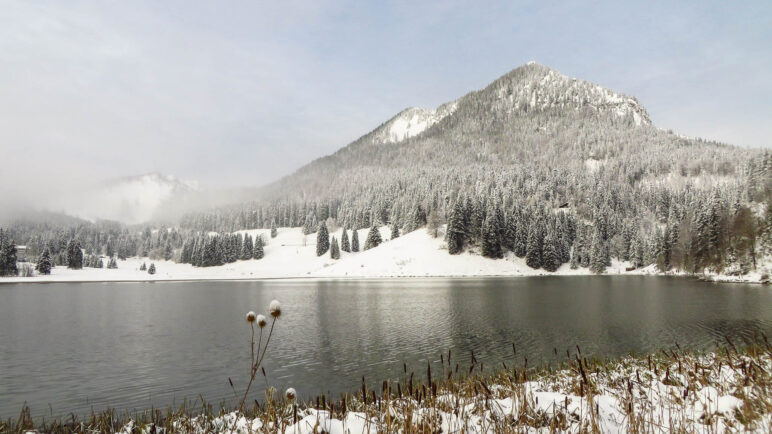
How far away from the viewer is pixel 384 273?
345 feet

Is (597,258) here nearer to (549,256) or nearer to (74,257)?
(549,256)

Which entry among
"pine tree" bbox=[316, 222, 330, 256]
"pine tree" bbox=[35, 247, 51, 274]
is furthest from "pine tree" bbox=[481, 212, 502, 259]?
"pine tree" bbox=[35, 247, 51, 274]

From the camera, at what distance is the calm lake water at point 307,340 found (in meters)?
15.8

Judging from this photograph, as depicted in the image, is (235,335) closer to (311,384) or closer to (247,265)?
(311,384)

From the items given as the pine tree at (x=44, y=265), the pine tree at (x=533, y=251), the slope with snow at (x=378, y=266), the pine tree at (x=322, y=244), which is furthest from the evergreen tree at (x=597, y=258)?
the pine tree at (x=44, y=265)

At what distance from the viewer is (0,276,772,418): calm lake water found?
1583cm

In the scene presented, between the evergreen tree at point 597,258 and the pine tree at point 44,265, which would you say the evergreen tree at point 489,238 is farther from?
the pine tree at point 44,265

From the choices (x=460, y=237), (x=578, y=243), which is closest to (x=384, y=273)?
(x=460, y=237)

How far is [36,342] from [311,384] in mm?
20425

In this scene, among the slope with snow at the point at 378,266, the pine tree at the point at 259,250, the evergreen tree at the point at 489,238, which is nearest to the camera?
the slope with snow at the point at 378,266

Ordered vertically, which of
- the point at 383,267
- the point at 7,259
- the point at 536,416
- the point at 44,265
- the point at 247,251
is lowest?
the point at 383,267

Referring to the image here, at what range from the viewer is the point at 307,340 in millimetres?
24469

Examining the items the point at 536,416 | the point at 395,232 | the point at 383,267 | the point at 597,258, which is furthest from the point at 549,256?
the point at 536,416

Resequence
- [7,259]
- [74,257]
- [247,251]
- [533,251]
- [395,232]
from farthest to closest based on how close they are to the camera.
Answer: [247,251]
[395,232]
[74,257]
[7,259]
[533,251]
